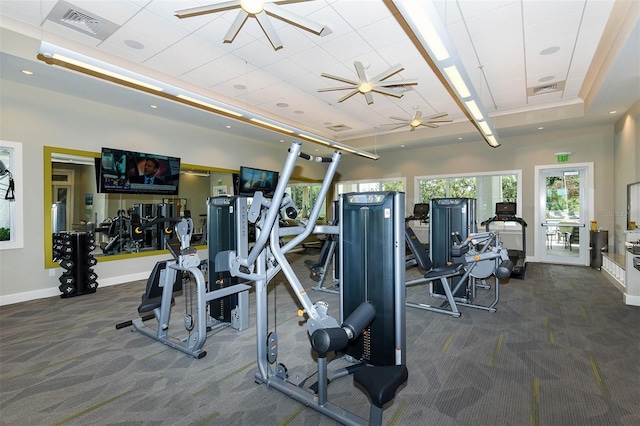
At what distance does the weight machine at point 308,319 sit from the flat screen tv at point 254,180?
5.52 m

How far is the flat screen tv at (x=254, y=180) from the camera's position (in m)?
8.07

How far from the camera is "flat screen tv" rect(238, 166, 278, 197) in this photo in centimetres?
807

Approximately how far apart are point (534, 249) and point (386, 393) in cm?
818

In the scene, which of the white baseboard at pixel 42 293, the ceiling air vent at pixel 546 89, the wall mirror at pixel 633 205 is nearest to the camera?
the white baseboard at pixel 42 293

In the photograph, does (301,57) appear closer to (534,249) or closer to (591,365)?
(591,365)

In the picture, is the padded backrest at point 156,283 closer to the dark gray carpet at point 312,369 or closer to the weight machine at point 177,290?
the weight machine at point 177,290

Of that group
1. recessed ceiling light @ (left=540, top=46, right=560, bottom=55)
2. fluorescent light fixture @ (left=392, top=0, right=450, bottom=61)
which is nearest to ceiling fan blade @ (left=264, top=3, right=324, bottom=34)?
fluorescent light fixture @ (left=392, top=0, right=450, bottom=61)

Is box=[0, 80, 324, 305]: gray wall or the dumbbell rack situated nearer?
box=[0, 80, 324, 305]: gray wall

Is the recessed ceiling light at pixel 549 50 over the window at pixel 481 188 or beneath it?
over

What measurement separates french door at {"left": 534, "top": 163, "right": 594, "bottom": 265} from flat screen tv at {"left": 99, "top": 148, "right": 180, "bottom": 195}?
871 centimetres

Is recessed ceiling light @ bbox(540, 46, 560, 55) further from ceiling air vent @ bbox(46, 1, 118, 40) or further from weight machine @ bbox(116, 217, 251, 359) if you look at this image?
ceiling air vent @ bbox(46, 1, 118, 40)

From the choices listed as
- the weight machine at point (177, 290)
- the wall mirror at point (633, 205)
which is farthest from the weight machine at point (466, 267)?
the wall mirror at point (633, 205)

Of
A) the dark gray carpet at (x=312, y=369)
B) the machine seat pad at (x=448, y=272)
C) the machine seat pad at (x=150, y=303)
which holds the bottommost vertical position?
the dark gray carpet at (x=312, y=369)

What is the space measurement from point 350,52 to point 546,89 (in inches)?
157
